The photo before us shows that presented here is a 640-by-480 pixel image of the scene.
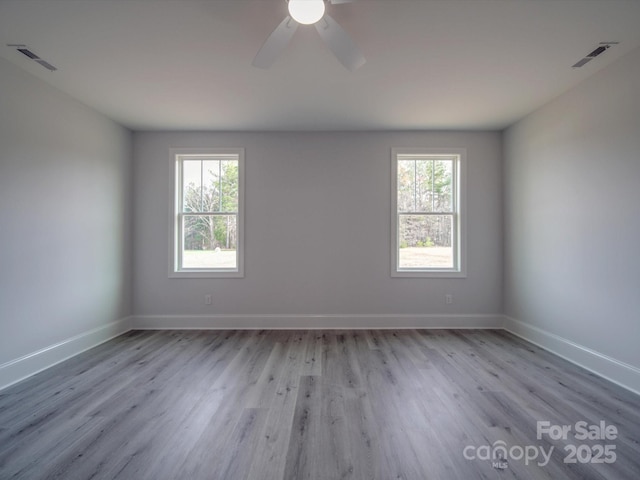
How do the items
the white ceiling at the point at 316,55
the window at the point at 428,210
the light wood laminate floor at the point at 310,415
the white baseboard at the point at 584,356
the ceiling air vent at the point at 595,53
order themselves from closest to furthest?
the light wood laminate floor at the point at 310,415 → the white ceiling at the point at 316,55 → the ceiling air vent at the point at 595,53 → the white baseboard at the point at 584,356 → the window at the point at 428,210

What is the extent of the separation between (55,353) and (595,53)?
556 centimetres

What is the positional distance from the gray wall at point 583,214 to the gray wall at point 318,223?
42 centimetres

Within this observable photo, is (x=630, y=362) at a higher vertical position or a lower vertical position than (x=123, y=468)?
higher

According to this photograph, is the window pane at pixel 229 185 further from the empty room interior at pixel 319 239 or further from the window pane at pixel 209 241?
the window pane at pixel 209 241

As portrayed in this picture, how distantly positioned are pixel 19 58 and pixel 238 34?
1.93 metres

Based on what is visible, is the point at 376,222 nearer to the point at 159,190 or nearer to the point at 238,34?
the point at 238,34

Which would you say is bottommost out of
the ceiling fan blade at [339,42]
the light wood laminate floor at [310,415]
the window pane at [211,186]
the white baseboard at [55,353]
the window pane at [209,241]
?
the light wood laminate floor at [310,415]

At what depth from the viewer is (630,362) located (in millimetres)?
2223

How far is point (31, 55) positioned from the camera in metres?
2.22

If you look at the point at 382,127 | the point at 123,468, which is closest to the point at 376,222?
the point at 382,127

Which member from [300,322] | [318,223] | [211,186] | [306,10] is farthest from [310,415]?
[211,186]

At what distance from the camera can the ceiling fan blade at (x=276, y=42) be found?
1643mm

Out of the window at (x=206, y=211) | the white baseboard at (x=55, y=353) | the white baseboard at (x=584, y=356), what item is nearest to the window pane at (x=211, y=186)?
the window at (x=206, y=211)

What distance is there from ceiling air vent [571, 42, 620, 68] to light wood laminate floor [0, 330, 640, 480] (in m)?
2.72
